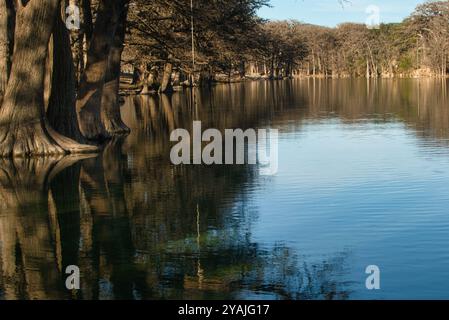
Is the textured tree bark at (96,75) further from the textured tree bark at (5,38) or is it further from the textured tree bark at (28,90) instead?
the textured tree bark at (28,90)

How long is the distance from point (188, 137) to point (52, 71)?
6.05 meters

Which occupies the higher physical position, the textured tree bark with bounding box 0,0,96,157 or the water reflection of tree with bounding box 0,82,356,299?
the textured tree bark with bounding box 0,0,96,157

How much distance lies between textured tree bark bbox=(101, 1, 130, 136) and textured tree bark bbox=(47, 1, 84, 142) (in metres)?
5.25

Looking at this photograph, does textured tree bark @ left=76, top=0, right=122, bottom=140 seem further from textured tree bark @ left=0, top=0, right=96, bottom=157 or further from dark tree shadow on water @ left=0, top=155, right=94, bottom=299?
dark tree shadow on water @ left=0, top=155, right=94, bottom=299

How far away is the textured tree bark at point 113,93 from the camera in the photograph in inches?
1166

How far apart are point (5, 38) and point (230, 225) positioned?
15.6 metres

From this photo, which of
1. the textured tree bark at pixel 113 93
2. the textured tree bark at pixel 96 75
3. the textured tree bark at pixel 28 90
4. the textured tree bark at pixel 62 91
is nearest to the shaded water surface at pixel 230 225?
the textured tree bark at pixel 28 90

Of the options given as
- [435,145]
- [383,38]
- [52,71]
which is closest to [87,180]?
[52,71]

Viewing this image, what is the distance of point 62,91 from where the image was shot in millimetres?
23703

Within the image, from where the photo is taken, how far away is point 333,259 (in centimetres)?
961

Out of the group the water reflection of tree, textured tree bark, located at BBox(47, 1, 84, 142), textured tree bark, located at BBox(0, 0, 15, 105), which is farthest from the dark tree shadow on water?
textured tree bark, located at BBox(0, 0, 15, 105)

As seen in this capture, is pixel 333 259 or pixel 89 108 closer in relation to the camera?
pixel 333 259

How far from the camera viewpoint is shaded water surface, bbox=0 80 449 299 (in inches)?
339
